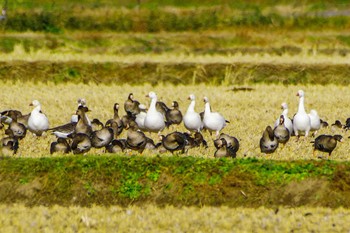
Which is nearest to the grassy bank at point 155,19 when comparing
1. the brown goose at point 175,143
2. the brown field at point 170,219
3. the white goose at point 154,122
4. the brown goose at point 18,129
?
the white goose at point 154,122

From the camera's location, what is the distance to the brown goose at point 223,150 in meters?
15.4

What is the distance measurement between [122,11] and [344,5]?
39.2 feet

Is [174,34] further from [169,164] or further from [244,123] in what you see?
[169,164]

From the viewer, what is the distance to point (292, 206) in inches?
496

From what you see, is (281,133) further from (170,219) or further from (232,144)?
(170,219)

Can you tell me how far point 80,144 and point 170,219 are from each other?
4.75 metres

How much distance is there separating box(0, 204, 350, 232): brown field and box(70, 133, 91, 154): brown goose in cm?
367

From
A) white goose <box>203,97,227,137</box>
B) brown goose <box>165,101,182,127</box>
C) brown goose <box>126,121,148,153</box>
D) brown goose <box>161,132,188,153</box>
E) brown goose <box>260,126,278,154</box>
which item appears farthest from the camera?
brown goose <box>165,101,182,127</box>

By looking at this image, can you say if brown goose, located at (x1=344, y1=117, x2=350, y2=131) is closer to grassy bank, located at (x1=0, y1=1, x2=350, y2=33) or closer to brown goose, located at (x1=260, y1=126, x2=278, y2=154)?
brown goose, located at (x1=260, y1=126, x2=278, y2=154)

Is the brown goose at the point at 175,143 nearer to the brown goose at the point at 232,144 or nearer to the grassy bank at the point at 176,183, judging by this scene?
the brown goose at the point at 232,144

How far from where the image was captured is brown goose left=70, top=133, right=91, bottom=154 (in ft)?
52.7

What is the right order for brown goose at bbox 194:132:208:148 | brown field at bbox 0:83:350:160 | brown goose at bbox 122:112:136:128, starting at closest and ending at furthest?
brown goose at bbox 194:132:208:148
brown field at bbox 0:83:350:160
brown goose at bbox 122:112:136:128

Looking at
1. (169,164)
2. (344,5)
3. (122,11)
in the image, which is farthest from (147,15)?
(169,164)

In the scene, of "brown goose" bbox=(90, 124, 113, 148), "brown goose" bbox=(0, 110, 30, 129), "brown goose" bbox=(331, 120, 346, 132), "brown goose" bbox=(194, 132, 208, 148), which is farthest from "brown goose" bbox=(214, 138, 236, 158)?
"brown goose" bbox=(0, 110, 30, 129)
